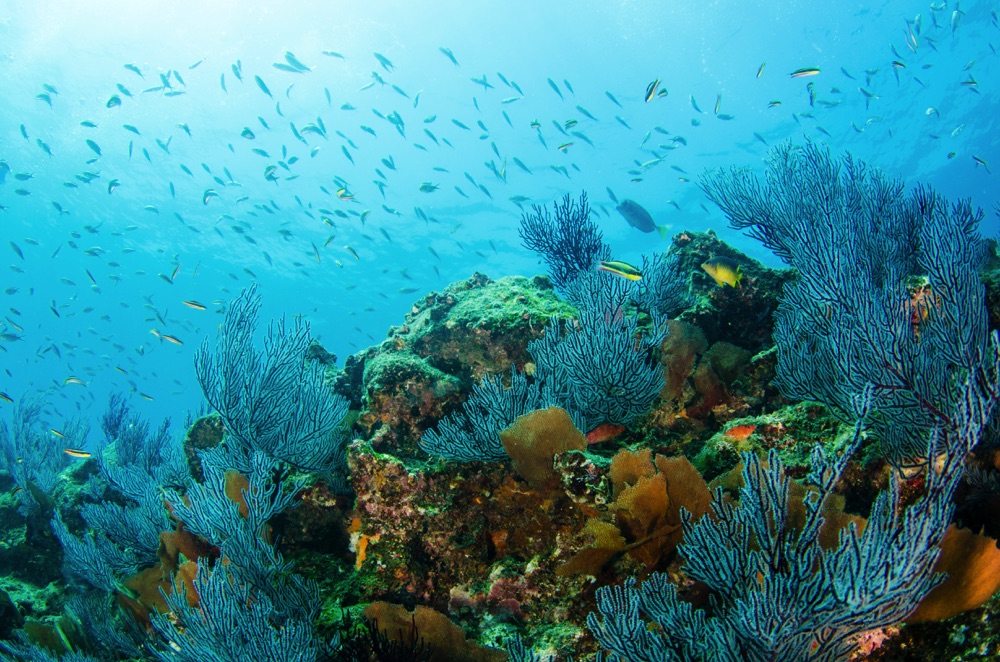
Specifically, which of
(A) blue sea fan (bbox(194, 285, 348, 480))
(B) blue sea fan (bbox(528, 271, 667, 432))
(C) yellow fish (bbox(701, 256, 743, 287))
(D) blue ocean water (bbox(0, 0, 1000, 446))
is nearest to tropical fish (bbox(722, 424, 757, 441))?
(B) blue sea fan (bbox(528, 271, 667, 432))

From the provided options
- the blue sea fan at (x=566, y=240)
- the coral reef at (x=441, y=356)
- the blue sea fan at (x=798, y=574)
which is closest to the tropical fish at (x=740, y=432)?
the blue sea fan at (x=798, y=574)

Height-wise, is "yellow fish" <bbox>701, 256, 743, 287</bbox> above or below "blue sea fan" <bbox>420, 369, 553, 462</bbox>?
above

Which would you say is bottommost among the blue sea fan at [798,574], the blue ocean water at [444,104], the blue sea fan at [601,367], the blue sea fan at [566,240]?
the blue sea fan at [798,574]

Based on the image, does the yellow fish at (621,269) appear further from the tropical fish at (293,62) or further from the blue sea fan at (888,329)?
the tropical fish at (293,62)

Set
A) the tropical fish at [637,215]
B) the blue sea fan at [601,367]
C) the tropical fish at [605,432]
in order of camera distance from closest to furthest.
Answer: the blue sea fan at [601,367] → the tropical fish at [605,432] → the tropical fish at [637,215]

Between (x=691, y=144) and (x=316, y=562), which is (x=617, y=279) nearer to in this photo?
(x=316, y=562)

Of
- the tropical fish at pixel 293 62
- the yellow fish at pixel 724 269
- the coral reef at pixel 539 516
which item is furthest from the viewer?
the tropical fish at pixel 293 62

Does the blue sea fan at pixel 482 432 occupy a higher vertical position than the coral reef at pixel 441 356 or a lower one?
lower

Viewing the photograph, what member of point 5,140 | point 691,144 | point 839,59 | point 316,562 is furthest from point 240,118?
point 839,59

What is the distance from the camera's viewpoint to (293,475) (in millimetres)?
4672

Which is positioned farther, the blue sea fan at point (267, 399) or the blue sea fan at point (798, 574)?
the blue sea fan at point (267, 399)

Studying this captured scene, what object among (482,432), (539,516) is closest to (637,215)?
(482,432)

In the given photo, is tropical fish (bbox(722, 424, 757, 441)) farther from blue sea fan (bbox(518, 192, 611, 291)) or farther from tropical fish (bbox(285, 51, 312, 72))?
tropical fish (bbox(285, 51, 312, 72))

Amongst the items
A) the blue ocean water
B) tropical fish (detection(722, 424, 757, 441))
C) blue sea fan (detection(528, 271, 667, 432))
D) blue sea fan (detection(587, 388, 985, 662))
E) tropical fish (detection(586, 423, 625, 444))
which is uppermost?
the blue ocean water
